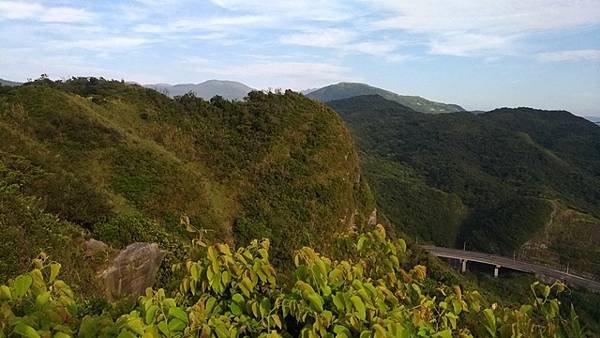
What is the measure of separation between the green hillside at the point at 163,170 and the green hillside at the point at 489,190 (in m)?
63.7

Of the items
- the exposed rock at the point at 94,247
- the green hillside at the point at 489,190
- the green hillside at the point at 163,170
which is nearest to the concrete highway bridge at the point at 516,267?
the green hillside at the point at 489,190

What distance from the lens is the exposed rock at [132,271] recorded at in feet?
49.0

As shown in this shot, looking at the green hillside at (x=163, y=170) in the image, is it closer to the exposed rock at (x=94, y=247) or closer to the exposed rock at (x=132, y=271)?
the exposed rock at (x=94, y=247)

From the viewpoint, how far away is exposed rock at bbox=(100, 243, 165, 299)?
1494 cm

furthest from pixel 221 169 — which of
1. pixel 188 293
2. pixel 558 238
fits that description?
pixel 558 238

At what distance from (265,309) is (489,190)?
13934 centimetres

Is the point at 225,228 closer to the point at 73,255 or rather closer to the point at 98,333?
the point at 73,255

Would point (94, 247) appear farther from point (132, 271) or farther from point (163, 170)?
point (163, 170)

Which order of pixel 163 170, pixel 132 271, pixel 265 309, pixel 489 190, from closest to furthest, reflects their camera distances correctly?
pixel 265 309 → pixel 132 271 → pixel 163 170 → pixel 489 190

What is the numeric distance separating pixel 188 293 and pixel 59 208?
15.5 meters

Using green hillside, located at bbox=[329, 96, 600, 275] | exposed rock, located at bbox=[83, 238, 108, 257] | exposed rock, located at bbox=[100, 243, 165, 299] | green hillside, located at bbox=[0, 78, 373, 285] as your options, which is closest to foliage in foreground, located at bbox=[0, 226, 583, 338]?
green hillside, located at bbox=[0, 78, 373, 285]

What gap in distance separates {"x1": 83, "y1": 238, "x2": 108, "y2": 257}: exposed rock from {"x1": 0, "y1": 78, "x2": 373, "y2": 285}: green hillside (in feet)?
1.01

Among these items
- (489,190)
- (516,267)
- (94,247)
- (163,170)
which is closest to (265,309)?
(94,247)

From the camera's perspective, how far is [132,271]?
15922 mm
